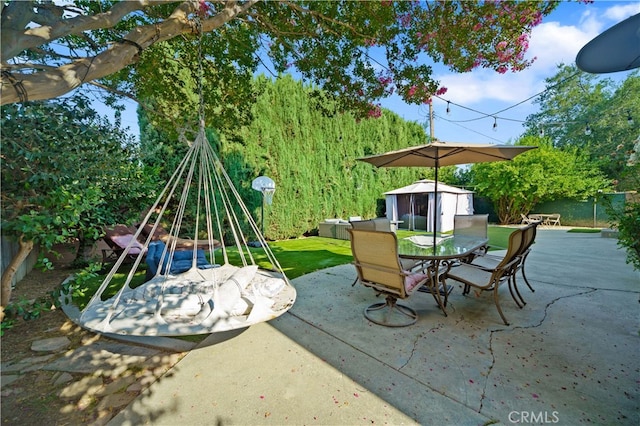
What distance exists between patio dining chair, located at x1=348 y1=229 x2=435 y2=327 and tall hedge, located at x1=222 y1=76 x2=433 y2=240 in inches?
244

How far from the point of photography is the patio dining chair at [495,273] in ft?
8.80

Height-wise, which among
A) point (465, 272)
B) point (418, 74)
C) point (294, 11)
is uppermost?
point (294, 11)

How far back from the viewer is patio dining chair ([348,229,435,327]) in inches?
99.3

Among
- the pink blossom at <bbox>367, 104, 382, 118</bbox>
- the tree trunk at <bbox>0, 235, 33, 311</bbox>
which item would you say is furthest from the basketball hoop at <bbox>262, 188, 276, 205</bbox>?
the tree trunk at <bbox>0, 235, 33, 311</bbox>

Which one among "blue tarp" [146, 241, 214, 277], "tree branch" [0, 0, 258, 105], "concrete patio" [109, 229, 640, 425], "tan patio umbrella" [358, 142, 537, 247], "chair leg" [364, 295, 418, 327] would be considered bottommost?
"concrete patio" [109, 229, 640, 425]

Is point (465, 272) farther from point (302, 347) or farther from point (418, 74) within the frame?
point (418, 74)

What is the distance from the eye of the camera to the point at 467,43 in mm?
3301

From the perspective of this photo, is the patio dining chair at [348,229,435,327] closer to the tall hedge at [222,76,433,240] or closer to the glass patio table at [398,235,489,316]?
the glass patio table at [398,235,489,316]

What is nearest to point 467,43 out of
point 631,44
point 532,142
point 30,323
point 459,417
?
point 631,44

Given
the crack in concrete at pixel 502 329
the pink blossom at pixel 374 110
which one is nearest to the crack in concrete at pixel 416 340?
the crack in concrete at pixel 502 329

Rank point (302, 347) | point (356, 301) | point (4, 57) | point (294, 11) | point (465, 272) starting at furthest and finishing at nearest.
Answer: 1. point (294, 11)
2. point (356, 301)
3. point (465, 272)
4. point (302, 347)
5. point (4, 57)

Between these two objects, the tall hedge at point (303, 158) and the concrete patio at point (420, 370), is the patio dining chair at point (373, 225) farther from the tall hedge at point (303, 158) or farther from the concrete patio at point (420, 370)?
the tall hedge at point (303, 158)

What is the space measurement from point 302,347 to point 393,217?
32.3 feet

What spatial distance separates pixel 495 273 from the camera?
2.69m
